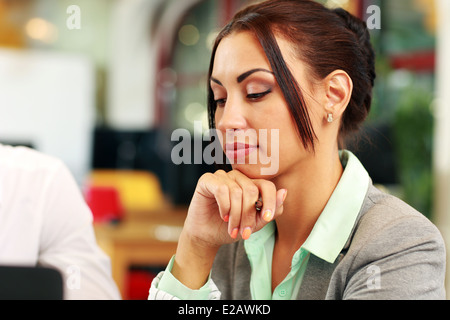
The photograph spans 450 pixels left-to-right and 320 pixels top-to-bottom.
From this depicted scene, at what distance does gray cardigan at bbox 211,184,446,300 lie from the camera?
23.8 inches

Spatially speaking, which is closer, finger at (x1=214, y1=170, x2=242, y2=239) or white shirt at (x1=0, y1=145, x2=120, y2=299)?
finger at (x1=214, y1=170, x2=242, y2=239)

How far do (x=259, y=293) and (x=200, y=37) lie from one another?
460 centimetres

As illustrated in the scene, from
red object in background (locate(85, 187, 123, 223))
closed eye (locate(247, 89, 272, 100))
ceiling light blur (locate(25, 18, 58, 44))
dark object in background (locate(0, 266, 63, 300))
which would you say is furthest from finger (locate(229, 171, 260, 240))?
ceiling light blur (locate(25, 18, 58, 44))

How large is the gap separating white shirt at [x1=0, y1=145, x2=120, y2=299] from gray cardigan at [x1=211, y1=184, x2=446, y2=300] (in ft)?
1.06

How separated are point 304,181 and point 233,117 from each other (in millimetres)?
152

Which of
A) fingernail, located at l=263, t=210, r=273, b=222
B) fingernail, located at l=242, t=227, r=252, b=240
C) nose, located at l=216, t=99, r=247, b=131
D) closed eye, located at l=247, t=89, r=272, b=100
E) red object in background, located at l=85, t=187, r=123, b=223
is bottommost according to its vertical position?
red object in background, located at l=85, t=187, r=123, b=223

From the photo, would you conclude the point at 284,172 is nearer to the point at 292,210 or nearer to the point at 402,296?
the point at 292,210

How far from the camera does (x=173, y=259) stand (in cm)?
76

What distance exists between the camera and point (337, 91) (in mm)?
652

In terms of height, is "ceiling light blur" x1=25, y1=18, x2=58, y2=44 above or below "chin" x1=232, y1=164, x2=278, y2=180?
above

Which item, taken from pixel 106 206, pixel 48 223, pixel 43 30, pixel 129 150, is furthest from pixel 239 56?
pixel 43 30

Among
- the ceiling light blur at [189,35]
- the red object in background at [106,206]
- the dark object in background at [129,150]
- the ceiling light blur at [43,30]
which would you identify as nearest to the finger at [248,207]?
the red object in background at [106,206]

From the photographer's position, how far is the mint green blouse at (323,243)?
0.69 m

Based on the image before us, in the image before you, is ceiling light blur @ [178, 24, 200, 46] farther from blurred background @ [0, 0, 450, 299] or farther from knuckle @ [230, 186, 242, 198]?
knuckle @ [230, 186, 242, 198]
